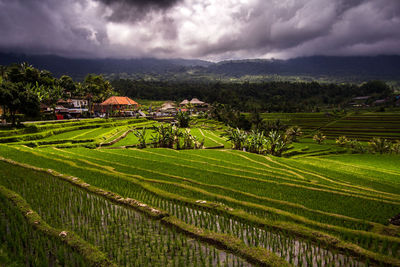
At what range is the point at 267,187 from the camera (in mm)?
10711

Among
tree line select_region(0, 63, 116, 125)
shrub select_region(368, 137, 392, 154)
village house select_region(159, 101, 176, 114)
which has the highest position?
tree line select_region(0, 63, 116, 125)

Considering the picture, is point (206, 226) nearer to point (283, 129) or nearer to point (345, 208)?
point (345, 208)

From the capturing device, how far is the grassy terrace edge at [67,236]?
460cm

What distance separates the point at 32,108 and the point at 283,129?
177 feet

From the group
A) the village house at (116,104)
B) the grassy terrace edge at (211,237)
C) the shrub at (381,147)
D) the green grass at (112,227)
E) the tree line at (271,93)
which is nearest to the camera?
the grassy terrace edge at (211,237)

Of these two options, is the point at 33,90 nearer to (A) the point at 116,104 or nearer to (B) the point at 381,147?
(A) the point at 116,104

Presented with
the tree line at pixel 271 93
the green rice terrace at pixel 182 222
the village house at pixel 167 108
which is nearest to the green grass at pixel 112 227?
the green rice terrace at pixel 182 222

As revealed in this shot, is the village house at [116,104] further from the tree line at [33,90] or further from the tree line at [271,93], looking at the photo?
the tree line at [271,93]

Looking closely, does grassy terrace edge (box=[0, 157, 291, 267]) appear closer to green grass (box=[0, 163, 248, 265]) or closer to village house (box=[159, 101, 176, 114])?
green grass (box=[0, 163, 248, 265])

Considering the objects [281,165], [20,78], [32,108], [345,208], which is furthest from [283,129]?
[20,78]

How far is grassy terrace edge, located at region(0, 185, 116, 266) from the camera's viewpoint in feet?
15.1

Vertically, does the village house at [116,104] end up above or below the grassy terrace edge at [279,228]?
above

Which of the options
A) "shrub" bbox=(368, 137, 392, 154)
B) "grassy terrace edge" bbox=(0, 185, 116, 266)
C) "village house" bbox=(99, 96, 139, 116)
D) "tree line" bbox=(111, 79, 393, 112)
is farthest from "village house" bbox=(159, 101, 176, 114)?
"grassy terrace edge" bbox=(0, 185, 116, 266)

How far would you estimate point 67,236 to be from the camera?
17.7 feet
